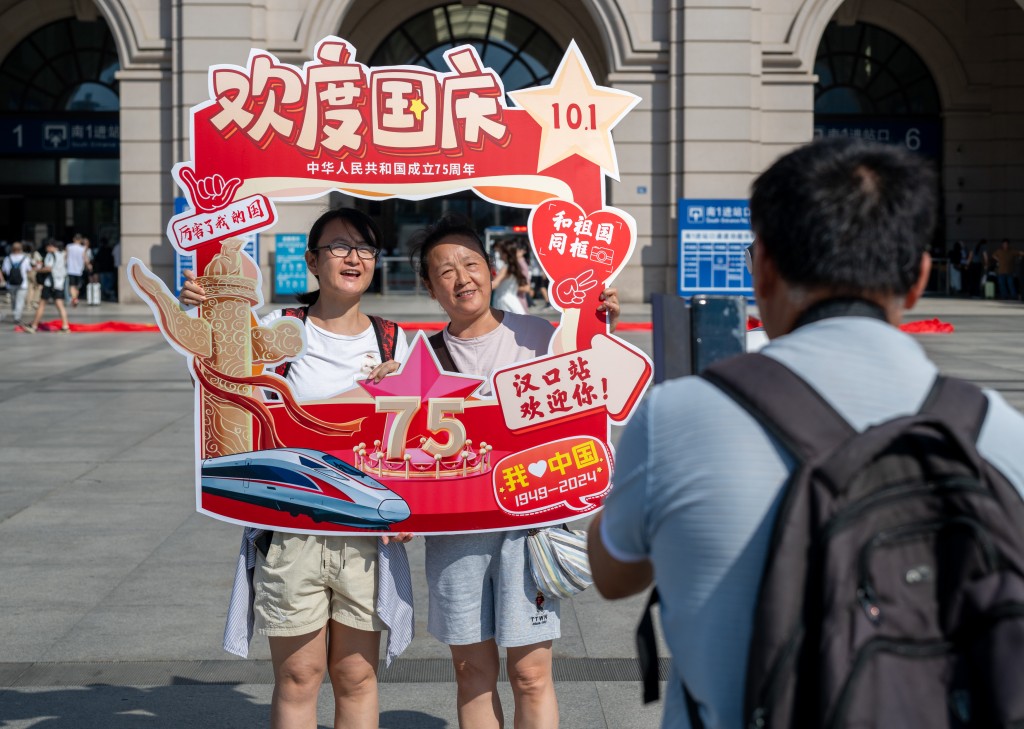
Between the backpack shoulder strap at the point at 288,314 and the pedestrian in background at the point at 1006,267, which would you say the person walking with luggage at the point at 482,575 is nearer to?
the backpack shoulder strap at the point at 288,314

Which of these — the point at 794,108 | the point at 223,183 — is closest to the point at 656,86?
the point at 794,108

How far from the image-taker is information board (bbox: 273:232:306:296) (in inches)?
971

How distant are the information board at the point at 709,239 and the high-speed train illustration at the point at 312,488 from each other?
20.0 m

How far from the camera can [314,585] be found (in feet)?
13.0

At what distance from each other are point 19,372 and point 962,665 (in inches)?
609

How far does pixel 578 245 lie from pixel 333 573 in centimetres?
131

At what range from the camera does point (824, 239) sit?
1996 mm

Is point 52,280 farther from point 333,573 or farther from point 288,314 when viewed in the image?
point 333,573

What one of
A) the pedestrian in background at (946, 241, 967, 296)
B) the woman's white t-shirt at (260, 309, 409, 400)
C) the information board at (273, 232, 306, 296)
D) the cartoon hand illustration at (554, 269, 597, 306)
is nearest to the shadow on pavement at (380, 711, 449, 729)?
the woman's white t-shirt at (260, 309, 409, 400)

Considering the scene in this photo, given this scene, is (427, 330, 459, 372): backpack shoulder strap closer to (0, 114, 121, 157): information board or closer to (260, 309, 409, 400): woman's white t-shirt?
(260, 309, 409, 400): woman's white t-shirt

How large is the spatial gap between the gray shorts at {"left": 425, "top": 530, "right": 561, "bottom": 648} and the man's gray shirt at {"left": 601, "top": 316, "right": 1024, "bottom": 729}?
1.86 m

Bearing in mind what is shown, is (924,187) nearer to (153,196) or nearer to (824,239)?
(824,239)

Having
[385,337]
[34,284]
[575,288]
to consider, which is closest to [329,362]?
[385,337]

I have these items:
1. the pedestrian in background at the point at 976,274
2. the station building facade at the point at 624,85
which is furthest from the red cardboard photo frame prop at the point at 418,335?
the pedestrian in background at the point at 976,274
